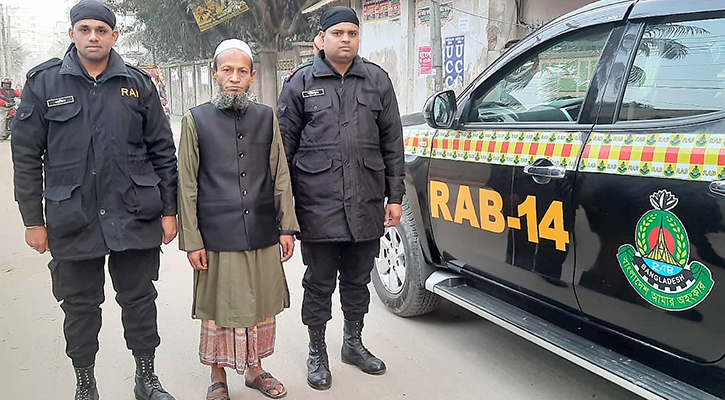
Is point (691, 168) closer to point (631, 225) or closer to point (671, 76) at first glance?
point (631, 225)

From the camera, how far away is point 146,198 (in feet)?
8.88

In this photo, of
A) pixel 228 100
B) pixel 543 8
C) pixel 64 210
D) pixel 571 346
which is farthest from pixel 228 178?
pixel 543 8

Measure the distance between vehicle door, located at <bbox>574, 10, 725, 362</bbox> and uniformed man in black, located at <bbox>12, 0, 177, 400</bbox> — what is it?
1875 millimetres

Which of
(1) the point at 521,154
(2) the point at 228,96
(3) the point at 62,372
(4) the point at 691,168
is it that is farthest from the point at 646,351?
(3) the point at 62,372

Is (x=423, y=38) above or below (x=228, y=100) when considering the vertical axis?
above

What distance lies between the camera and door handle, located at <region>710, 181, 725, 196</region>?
2.03 metres

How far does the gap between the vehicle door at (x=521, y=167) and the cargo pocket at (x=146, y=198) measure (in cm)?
151

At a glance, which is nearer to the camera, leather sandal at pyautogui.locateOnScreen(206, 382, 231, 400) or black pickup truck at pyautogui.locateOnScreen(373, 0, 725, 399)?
black pickup truck at pyautogui.locateOnScreen(373, 0, 725, 399)

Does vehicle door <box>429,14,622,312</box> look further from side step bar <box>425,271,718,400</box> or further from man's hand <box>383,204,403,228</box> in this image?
man's hand <box>383,204,403,228</box>

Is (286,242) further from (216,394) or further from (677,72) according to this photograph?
(677,72)

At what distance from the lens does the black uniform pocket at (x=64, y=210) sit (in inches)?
101

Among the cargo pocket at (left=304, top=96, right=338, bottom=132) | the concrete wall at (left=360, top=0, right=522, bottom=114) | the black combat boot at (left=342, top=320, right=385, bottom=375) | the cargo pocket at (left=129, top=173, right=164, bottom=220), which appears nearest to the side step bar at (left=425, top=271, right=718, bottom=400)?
the black combat boot at (left=342, top=320, right=385, bottom=375)

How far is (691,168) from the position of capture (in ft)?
7.02

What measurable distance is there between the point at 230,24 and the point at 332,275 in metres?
14.6
